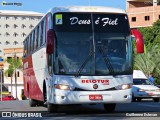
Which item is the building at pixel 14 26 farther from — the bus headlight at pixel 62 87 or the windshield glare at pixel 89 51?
the bus headlight at pixel 62 87

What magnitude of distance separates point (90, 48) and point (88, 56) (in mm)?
268

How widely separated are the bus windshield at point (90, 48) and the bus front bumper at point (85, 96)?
0.59 meters

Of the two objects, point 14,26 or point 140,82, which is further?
point 14,26

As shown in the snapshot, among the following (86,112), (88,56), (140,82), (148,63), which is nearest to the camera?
(88,56)

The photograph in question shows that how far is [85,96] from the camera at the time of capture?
17641mm

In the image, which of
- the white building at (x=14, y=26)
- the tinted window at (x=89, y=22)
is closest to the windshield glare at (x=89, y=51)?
the tinted window at (x=89, y=22)

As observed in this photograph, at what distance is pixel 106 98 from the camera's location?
17.8 metres

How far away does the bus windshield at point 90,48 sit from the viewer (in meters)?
17.8

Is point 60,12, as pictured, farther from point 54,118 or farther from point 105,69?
point 54,118

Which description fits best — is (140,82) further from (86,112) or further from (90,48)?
(90,48)

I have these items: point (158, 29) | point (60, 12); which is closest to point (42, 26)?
point (60, 12)

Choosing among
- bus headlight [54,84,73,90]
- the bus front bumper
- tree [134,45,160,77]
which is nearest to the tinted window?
bus headlight [54,84,73,90]

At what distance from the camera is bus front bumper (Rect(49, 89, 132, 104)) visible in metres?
17.6

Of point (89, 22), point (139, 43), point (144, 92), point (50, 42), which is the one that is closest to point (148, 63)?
point (144, 92)
